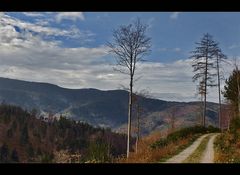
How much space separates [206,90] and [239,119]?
62.7 ft

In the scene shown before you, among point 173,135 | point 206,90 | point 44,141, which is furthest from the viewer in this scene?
point 44,141

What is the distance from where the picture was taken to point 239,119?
30.5 metres
